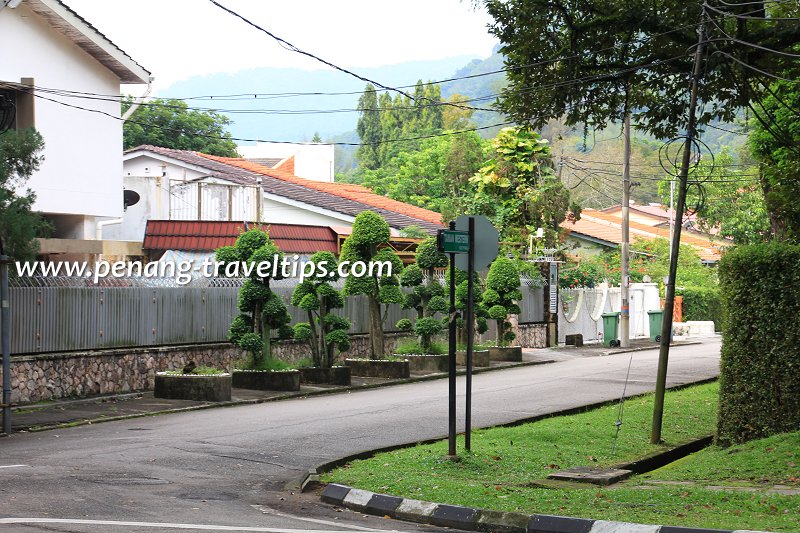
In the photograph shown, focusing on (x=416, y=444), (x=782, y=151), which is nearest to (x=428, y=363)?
(x=782, y=151)

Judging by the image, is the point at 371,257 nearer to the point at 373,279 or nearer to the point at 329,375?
the point at 373,279

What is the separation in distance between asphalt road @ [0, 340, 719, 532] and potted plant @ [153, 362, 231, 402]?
91 centimetres

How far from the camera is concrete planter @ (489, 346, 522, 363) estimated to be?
114ft

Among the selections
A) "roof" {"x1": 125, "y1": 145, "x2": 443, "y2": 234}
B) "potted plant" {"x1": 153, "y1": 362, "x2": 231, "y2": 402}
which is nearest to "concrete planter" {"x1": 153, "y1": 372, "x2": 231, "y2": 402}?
"potted plant" {"x1": 153, "y1": 362, "x2": 231, "y2": 402}

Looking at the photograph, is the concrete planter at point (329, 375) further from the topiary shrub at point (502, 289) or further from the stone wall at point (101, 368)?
the topiary shrub at point (502, 289)

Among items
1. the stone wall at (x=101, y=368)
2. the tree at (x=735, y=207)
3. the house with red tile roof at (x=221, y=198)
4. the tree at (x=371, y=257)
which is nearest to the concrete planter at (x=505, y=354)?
the tree at (x=371, y=257)

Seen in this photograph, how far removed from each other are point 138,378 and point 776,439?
14.3m

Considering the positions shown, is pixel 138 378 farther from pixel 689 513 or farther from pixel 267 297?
pixel 689 513

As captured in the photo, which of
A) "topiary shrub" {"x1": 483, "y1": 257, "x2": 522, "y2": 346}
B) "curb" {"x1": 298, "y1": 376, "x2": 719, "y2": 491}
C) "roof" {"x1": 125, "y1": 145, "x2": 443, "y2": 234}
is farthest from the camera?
"roof" {"x1": 125, "y1": 145, "x2": 443, "y2": 234}

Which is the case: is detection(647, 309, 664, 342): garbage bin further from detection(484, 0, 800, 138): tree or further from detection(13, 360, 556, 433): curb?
detection(484, 0, 800, 138): tree

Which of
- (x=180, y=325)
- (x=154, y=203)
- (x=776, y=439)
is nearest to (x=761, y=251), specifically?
(x=776, y=439)

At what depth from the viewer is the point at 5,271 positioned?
17.3 meters

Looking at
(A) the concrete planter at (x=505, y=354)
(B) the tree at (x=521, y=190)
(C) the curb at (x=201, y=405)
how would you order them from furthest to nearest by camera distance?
1. (B) the tree at (x=521, y=190)
2. (A) the concrete planter at (x=505, y=354)
3. (C) the curb at (x=201, y=405)

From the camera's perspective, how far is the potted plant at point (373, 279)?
28.1 metres
